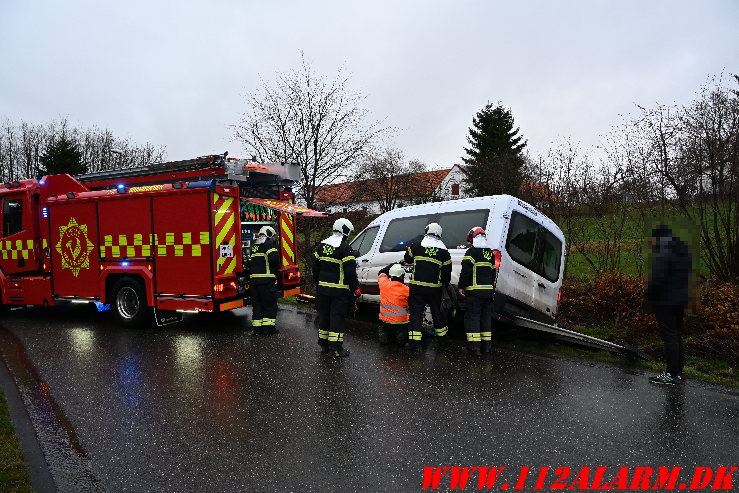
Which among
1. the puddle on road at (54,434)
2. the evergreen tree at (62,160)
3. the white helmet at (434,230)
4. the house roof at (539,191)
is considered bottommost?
the puddle on road at (54,434)

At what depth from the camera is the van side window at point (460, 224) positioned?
266 inches

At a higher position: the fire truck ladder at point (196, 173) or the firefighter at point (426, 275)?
the fire truck ladder at point (196, 173)

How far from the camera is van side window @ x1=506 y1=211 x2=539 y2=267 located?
21.6ft

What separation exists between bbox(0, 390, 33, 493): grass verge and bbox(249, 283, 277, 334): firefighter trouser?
12.0ft

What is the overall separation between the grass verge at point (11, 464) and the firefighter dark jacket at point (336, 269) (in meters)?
3.39

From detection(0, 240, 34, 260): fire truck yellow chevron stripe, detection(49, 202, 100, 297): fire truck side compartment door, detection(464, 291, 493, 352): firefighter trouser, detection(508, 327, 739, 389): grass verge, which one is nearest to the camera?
detection(508, 327, 739, 389): grass verge

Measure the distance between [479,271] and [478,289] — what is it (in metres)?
0.22

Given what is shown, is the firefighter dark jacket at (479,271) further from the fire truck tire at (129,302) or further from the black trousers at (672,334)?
the fire truck tire at (129,302)

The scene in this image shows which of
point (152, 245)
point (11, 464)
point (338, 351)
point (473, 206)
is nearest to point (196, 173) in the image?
point (152, 245)

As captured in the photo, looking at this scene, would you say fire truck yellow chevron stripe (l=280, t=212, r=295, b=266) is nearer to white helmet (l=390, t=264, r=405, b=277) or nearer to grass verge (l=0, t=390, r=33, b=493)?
white helmet (l=390, t=264, r=405, b=277)

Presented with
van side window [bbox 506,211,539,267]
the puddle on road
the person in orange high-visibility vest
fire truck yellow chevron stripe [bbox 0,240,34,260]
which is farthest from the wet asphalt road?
fire truck yellow chevron stripe [bbox 0,240,34,260]

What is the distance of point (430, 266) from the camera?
247 inches

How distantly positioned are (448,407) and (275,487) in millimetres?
1853

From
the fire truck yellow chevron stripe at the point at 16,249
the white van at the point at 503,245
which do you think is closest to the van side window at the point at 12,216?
the fire truck yellow chevron stripe at the point at 16,249
